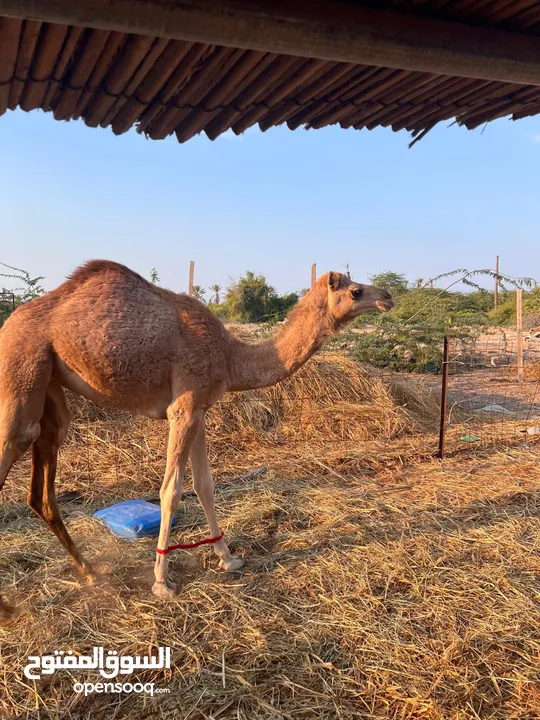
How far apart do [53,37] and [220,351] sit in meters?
2.18

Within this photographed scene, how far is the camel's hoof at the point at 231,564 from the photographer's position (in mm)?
3980

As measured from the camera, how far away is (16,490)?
5.79 metres

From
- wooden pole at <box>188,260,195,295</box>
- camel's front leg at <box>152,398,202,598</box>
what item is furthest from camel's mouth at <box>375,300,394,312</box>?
wooden pole at <box>188,260,195,295</box>

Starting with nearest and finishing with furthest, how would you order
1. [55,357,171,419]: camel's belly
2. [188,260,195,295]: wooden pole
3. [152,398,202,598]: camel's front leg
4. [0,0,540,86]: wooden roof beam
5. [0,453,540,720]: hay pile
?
[0,0,540,86]: wooden roof beam
[0,453,540,720]: hay pile
[55,357,171,419]: camel's belly
[152,398,202,598]: camel's front leg
[188,260,195,295]: wooden pole

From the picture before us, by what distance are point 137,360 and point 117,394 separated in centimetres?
28

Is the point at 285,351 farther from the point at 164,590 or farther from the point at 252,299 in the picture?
the point at 252,299

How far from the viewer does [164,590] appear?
358 cm

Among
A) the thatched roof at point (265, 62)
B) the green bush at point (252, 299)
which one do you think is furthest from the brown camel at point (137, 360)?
the green bush at point (252, 299)

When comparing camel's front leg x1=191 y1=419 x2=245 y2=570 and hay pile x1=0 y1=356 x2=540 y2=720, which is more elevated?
camel's front leg x1=191 y1=419 x2=245 y2=570

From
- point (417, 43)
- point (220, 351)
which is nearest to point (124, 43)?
point (417, 43)

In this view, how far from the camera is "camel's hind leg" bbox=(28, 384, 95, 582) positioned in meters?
3.74

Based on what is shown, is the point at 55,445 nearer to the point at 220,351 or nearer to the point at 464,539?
the point at 220,351

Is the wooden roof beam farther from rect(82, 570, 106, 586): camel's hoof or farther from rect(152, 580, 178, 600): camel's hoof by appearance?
rect(82, 570, 106, 586): camel's hoof

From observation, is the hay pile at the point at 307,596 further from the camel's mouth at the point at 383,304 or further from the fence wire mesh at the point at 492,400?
the camel's mouth at the point at 383,304
